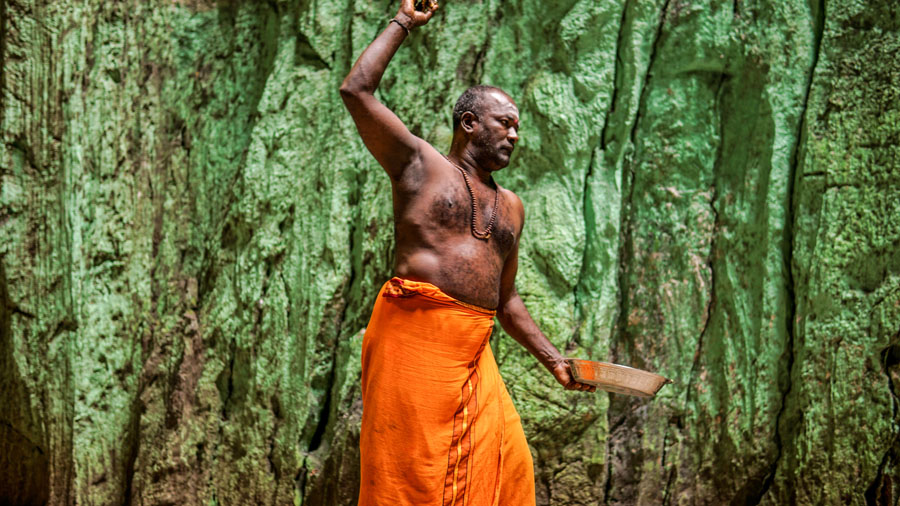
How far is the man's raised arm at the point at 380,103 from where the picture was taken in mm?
2053

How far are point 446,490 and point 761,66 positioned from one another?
231 centimetres

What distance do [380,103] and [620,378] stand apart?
1096mm

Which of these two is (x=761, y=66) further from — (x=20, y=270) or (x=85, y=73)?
(x=20, y=270)

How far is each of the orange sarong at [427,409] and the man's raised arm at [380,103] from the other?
0.39 m

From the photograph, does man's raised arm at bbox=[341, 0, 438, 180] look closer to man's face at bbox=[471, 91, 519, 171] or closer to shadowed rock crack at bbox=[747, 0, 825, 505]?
man's face at bbox=[471, 91, 519, 171]

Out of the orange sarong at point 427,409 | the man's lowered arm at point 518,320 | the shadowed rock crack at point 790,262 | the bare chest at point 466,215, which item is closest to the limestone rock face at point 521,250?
the shadowed rock crack at point 790,262

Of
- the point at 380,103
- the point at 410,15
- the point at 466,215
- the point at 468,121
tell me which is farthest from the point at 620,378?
the point at 410,15

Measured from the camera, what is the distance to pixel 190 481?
3289 mm

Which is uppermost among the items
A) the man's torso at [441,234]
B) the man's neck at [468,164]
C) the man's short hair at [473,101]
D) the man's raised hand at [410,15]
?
the man's raised hand at [410,15]

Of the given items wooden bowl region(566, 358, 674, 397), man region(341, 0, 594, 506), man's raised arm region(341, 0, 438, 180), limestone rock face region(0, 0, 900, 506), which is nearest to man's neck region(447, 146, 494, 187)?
man region(341, 0, 594, 506)

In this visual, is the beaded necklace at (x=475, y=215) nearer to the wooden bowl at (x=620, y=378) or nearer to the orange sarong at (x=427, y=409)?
the orange sarong at (x=427, y=409)

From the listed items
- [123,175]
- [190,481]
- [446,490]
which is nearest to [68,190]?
[123,175]

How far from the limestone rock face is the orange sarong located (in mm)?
968

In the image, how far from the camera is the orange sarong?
2.06m
